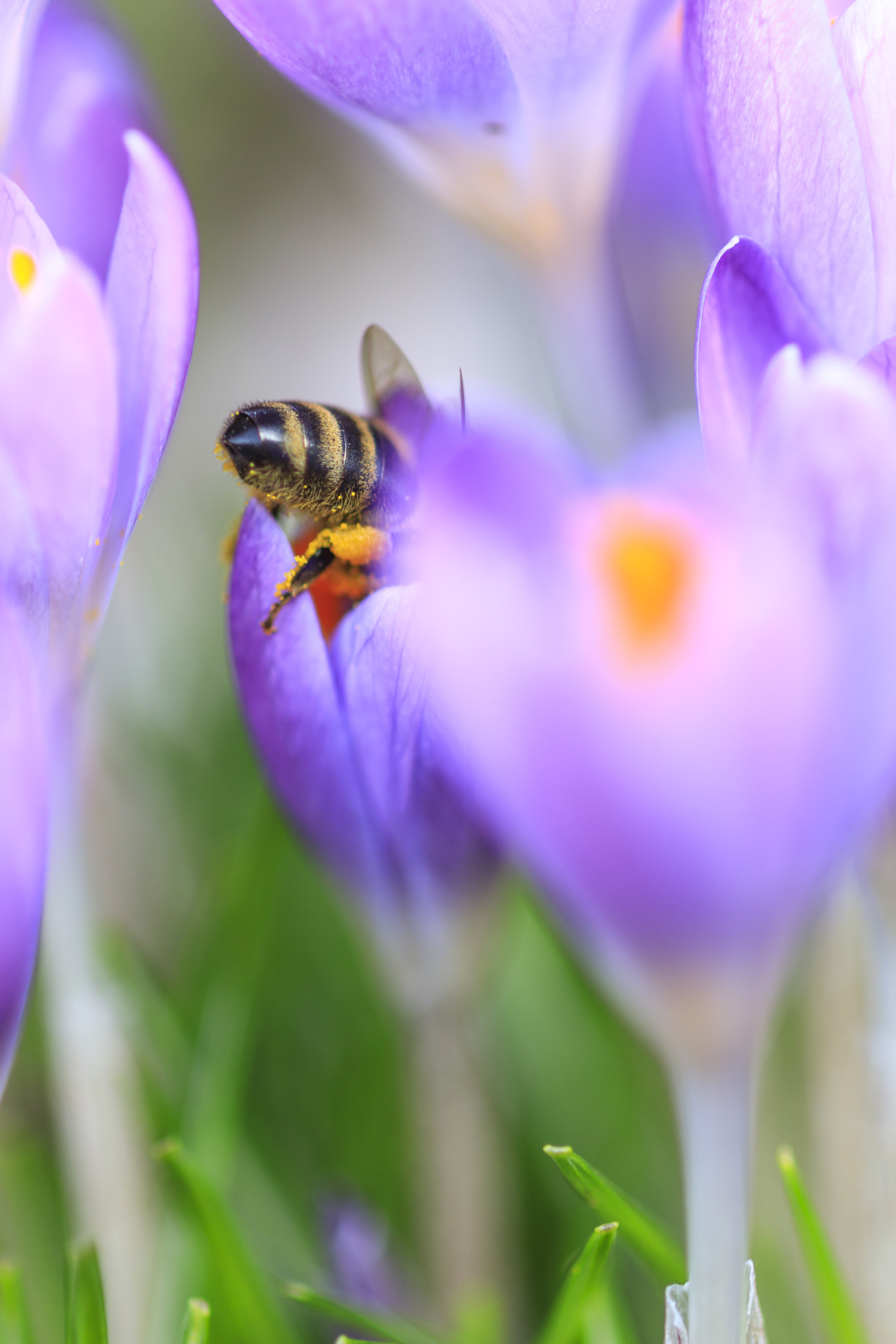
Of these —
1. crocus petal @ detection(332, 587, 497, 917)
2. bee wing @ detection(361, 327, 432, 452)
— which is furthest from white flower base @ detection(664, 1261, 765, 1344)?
bee wing @ detection(361, 327, 432, 452)

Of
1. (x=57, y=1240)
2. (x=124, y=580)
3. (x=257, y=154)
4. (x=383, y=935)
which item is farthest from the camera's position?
(x=257, y=154)

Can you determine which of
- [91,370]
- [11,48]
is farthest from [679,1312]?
[11,48]

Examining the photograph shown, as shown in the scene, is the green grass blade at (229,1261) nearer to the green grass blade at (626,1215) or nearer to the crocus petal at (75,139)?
the green grass blade at (626,1215)

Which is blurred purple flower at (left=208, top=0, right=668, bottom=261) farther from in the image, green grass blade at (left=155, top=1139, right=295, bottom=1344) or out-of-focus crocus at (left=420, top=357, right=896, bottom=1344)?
green grass blade at (left=155, top=1139, right=295, bottom=1344)

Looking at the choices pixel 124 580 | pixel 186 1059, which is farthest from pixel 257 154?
pixel 186 1059

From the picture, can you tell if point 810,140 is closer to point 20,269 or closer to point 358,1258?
point 20,269

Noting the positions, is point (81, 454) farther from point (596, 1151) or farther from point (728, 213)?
point (596, 1151)
